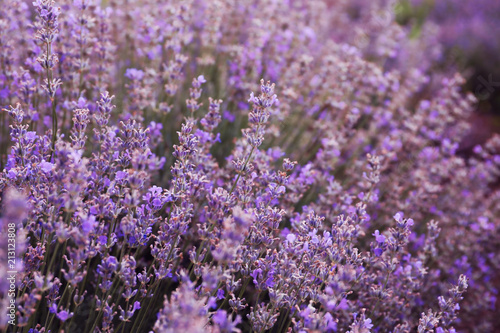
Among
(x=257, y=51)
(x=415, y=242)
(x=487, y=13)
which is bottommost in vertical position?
(x=415, y=242)

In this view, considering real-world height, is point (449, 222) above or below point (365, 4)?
below

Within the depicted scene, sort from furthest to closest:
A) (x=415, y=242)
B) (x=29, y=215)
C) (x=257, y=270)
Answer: (x=415, y=242), (x=257, y=270), (x=29, y=215)

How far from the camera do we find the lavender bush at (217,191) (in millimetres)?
1709

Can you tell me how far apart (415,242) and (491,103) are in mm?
5437

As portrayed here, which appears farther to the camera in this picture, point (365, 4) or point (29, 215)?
point (365, 4)

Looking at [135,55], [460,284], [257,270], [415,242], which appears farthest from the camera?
[135,55]

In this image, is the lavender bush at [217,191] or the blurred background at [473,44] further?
the blurred background at [473,44]

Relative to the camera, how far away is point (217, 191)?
1.81m

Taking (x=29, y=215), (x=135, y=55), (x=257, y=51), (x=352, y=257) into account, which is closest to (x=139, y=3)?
(x=135, y=55)

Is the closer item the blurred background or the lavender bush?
the lavender bush

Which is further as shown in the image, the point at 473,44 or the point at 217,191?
the point at 473,44

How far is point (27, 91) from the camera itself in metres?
2.36

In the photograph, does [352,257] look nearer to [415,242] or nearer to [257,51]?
[415,242]

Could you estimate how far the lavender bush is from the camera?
1.71 m
